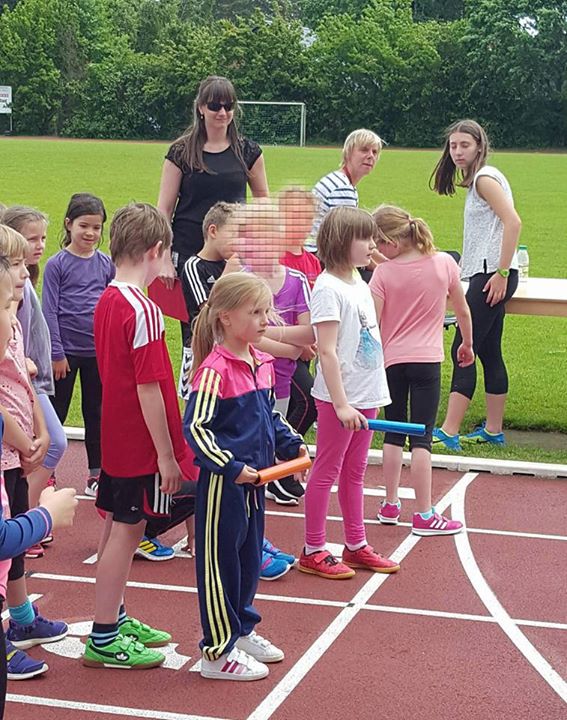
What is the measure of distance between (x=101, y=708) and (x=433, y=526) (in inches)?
101

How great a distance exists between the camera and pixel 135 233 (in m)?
4.46

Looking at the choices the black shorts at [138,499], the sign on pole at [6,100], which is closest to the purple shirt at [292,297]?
the black shorts at [138,499]

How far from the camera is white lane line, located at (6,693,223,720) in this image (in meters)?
4.14

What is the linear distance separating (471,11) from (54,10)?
25.5 m

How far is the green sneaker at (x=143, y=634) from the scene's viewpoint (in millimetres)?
4711

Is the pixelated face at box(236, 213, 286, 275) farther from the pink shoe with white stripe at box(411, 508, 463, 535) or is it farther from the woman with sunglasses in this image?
the pink shoe with white stripe at box(411, 508, 463, 535)

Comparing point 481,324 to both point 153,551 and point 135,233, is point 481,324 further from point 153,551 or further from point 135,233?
point 135,233

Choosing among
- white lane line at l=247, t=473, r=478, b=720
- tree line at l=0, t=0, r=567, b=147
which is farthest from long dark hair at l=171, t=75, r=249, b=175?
tree line at l=0, t=0, r=567, b=147

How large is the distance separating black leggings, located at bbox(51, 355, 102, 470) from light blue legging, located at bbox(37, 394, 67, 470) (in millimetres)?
1026

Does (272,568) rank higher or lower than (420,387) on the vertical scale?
lower

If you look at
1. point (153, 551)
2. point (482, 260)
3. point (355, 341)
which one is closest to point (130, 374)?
point (355, 341)

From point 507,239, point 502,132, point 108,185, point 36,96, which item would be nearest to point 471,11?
point 502,132

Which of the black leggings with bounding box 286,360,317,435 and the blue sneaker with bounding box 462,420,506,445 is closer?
the black leggings with bounding box 286,360,317,435

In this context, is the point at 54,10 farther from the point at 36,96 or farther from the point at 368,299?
the point at 368,299
